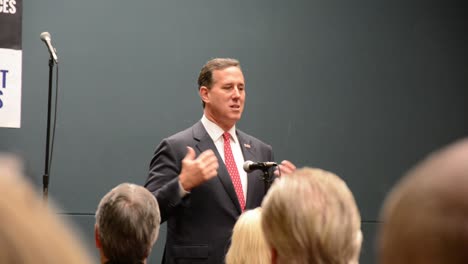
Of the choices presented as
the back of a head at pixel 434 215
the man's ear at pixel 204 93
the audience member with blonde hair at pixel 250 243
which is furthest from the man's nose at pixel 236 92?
the back of a head at pixel 434 215

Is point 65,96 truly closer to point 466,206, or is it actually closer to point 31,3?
point 31,3

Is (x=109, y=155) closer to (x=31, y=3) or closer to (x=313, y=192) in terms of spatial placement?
(x=31, y=3)

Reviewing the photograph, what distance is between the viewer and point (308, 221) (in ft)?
4.81

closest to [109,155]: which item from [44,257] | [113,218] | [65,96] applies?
[65,96]

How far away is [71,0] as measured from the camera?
5.01 meters

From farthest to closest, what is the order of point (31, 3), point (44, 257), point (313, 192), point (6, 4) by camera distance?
point (31, 3)
point (6, 4)
point (313, 192)
point (44, 257)

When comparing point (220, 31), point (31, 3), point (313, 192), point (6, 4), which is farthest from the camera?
point (220, 31)

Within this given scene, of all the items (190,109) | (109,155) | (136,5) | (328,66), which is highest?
(136,5)

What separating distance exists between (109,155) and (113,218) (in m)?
2.97

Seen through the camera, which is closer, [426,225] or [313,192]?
[426,225]

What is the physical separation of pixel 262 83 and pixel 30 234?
4939mm

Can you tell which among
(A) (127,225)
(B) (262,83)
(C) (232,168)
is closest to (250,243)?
(A) (127,225)

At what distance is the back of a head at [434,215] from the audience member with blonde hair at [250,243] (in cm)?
161

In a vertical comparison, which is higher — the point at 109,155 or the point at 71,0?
the point at 71,0
